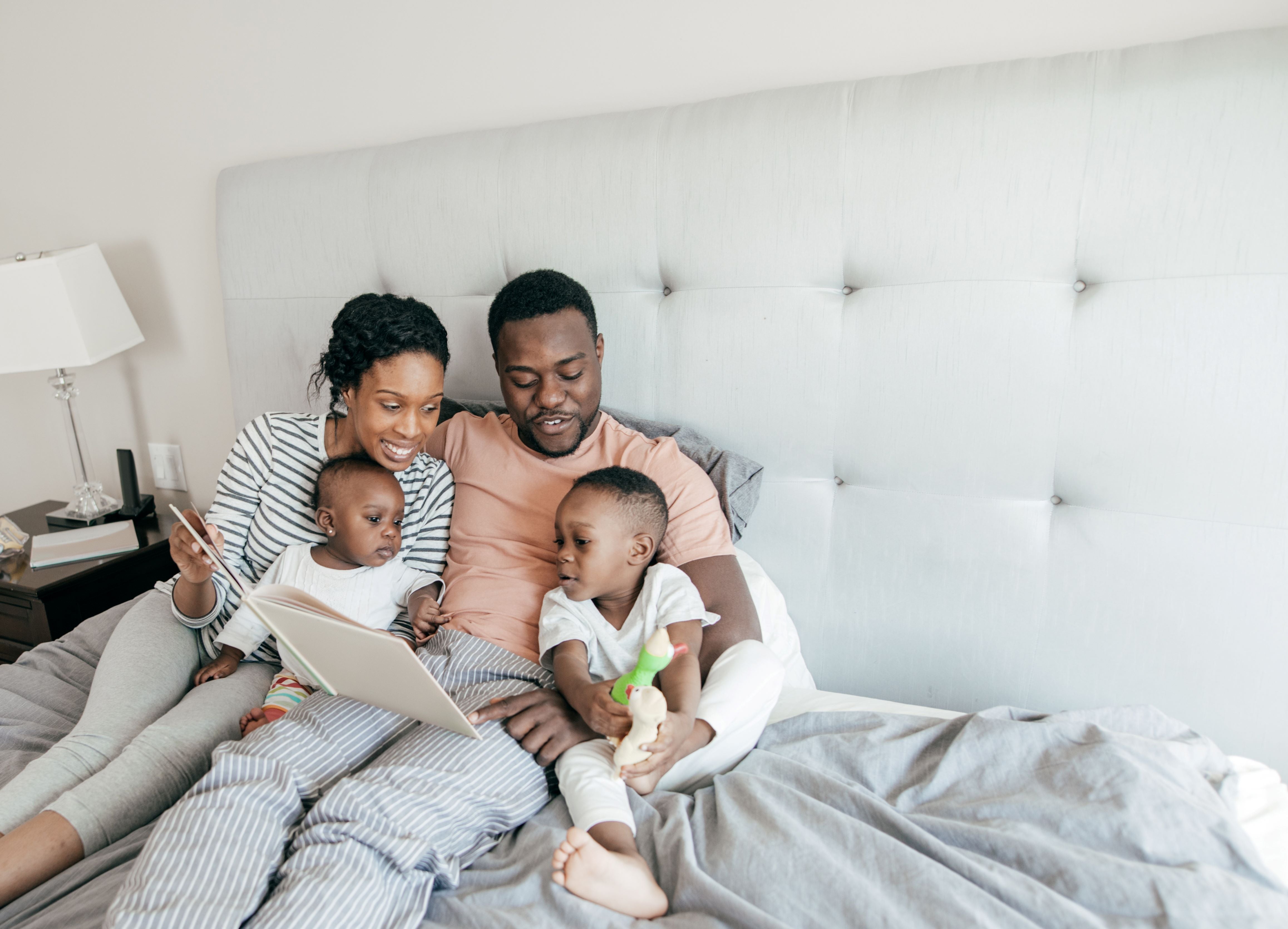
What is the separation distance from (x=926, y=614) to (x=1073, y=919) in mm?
643

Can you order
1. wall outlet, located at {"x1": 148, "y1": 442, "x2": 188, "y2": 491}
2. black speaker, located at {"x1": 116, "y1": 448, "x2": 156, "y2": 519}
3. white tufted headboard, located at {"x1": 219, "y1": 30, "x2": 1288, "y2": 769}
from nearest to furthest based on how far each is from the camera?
1. white tufted headboard, located at {"x1": 219, "y1": 30, "x2": 1288, "y2": 769}
2. black speaker, located at {"x1": 116, "y1": 448, "x2": 156, "y2": 519}
3. wall outlet, located at {"x1": 148, "y1": 442, "x2": 188, "y2": 491}

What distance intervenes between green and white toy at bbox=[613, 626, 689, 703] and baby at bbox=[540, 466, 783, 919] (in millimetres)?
26

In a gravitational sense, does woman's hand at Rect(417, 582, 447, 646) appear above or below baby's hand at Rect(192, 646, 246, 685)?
above

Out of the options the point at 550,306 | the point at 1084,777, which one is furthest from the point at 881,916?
the point at 550,306

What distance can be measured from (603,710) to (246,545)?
0.80 metres

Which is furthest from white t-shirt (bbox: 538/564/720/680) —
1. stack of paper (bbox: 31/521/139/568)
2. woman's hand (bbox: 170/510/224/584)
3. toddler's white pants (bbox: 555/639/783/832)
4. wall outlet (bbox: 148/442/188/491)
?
wall outlet (bbox: 148/442/188/491)

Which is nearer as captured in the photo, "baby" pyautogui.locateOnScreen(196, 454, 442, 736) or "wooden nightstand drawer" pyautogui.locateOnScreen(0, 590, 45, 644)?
"baby" pyautogui.locateOnScreen(196, 454, 442, 736)

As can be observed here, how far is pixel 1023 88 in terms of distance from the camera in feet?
4.03

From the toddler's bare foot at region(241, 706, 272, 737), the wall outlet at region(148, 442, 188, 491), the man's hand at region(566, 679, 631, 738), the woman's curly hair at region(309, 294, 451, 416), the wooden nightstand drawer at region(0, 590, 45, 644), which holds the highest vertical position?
the woman's curly hair at region(309, 294, 451, 416)

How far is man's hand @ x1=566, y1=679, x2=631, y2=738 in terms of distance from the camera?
104 cm

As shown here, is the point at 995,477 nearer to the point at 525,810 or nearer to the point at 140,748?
the point at 525,810

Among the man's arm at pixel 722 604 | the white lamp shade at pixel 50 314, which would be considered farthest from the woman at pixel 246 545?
the white lamp shade at pixel 50 314

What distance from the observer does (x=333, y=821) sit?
3.14 feet

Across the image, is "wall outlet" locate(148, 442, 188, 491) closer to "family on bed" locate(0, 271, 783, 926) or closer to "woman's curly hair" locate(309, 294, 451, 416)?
"family on bed" locate(0, 271, 783, 926)
